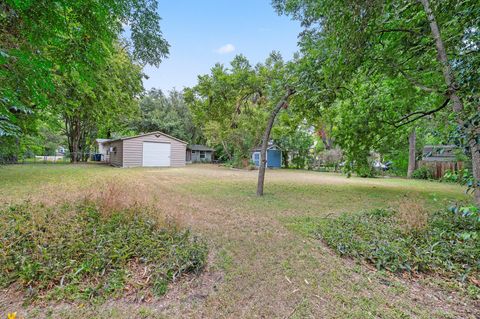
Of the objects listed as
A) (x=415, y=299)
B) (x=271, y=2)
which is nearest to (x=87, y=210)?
(x=415, y=299)

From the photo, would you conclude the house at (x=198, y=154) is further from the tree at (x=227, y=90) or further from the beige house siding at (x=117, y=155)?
the tree at (x=227, y=90)

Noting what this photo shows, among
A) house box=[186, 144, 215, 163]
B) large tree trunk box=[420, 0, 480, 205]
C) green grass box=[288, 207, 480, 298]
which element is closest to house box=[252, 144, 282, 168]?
house box=[186, 144, 215, 163]

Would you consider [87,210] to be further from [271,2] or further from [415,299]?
[271,2]

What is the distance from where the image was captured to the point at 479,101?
1.87 metres

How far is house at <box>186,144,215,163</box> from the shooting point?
27859 mm

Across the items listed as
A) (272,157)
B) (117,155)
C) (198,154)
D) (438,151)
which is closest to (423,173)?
(272,157)

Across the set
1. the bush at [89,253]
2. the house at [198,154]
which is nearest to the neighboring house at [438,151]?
the bush at [89,253]

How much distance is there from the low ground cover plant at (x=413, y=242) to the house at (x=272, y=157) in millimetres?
17397

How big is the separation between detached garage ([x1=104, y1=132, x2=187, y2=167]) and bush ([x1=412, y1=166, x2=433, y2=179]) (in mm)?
17383

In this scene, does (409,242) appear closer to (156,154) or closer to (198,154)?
(156,154)

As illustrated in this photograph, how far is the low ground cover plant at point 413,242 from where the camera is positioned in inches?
101

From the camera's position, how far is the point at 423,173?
12984mm

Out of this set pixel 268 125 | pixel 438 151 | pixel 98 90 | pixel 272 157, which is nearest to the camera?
pixel 438 151

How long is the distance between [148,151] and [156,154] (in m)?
0.68
